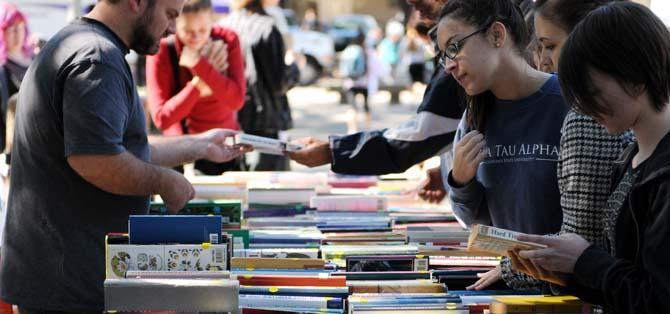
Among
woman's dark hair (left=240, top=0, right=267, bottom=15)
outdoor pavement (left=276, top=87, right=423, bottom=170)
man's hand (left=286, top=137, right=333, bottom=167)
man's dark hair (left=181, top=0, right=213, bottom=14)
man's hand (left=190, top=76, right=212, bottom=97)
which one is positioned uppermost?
woman's dark hair (left=240, top=0, right=267, bottom=15)

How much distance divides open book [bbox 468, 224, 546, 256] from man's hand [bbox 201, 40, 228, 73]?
12.3 feet

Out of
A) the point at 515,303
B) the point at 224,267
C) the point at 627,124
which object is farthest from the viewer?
the point at 224,267

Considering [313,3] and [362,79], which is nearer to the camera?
[362,79]

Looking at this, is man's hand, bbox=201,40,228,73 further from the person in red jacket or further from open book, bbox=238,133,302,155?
open book, bbox=238,133,302,155

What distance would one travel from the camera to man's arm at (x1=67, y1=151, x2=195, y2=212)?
2.84 meters

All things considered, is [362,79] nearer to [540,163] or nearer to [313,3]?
[540,163]

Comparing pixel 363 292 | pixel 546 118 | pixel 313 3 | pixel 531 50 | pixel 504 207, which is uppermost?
pixel 313 3

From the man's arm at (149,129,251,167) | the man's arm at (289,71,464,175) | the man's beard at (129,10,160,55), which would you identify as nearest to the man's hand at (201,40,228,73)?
the man's arm at (149,129,251,167)

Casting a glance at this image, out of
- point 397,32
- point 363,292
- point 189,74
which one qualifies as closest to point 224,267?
point 363,292

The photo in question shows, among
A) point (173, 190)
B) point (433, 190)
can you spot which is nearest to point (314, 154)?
point (433, 190)

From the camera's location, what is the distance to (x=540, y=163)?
2713 mm

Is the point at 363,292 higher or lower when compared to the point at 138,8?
lower

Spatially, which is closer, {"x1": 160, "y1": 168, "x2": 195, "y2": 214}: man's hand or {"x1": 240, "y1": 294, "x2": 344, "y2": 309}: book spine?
{"x1": 240, "y1": 294, "x2": 344, "y2": 309}: book spine

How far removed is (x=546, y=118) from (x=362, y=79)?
1263 cm
